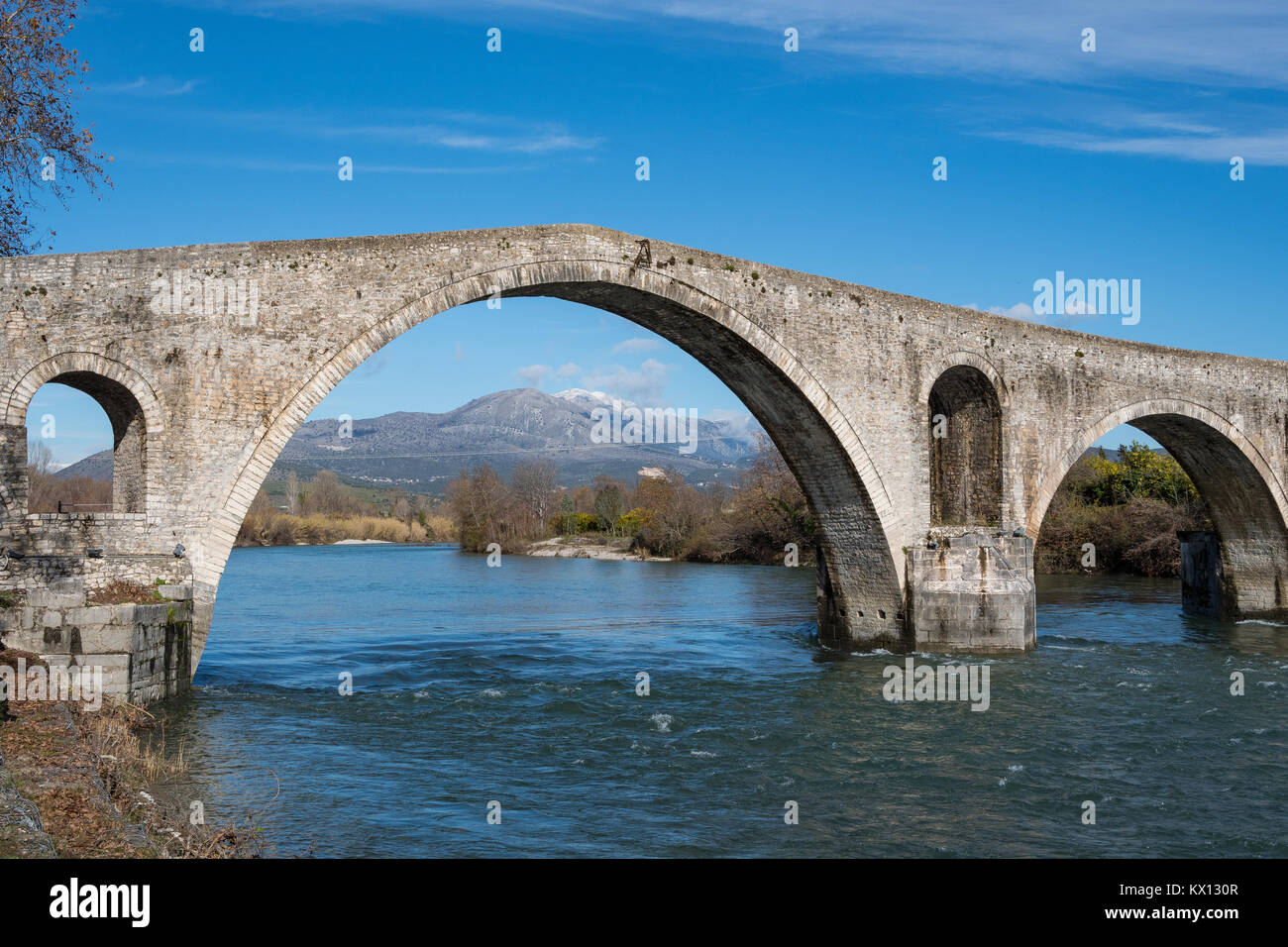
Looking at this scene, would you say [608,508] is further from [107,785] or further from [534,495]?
[107,785]

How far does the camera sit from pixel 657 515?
5572 cm

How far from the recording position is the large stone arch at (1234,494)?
22.8 metres

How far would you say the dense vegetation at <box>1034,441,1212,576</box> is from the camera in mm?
35125

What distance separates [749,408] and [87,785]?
499 inches

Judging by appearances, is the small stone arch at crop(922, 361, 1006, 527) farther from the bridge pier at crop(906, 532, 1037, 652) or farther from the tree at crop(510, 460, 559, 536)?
the tree at crop(510, 460, 559, 536)

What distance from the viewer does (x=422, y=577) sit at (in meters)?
41.1

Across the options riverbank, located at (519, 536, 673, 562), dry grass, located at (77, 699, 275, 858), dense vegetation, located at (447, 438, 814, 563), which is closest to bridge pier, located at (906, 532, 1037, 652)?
dry grass, located at (77, 699, 275, 858)

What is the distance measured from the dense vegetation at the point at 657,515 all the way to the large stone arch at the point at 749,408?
26613 mm

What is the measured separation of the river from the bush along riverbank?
0.46m

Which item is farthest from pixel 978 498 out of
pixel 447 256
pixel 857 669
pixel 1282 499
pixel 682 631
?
pixel 447 256

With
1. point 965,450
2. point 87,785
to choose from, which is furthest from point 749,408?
point 87,785
